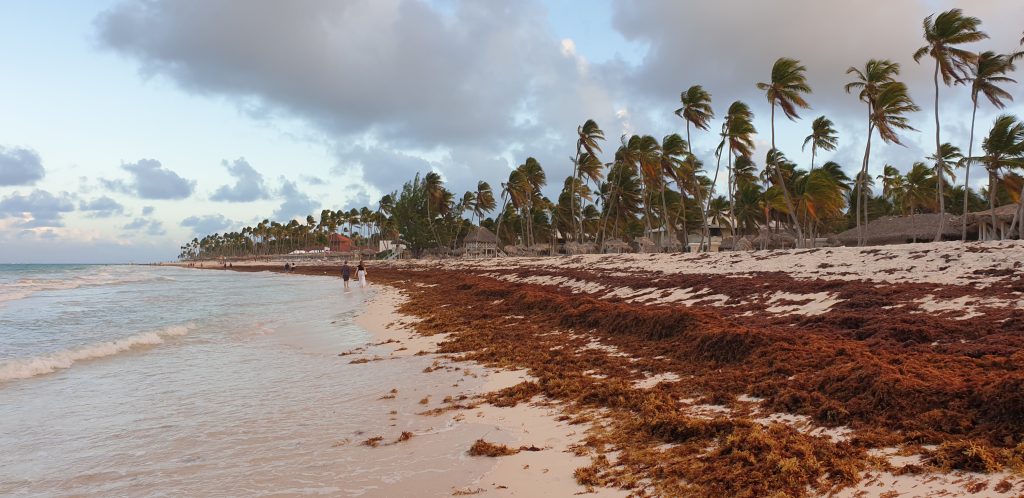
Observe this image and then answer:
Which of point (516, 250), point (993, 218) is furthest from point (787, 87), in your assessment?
point (516, 250)

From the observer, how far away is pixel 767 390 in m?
5.70

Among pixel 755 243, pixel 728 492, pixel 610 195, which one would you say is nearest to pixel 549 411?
pixel 728 492

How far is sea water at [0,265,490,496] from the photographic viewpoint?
4.60 metres

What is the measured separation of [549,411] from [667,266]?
2174 cm

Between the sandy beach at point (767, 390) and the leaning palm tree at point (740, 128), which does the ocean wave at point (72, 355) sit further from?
the leaning palm tree at point (740, 128)

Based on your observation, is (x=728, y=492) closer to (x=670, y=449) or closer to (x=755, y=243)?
(x=670, y=449)

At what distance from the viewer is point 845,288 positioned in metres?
11.7

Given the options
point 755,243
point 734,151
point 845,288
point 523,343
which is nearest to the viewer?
point 523,343

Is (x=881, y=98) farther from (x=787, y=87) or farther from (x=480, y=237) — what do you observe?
(x=480, y=237)

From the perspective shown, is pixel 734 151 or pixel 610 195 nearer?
pixel 734 151

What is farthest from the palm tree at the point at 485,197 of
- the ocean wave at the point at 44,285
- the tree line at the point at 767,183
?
the ocean wave at the point at 44,285

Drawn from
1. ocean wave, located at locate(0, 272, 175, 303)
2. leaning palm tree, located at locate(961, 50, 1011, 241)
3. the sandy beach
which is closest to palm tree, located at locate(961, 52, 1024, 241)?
leaning palm tree, located at locate(961, 50, 1011, 241)

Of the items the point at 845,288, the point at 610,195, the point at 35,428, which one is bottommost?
the point at 35,428

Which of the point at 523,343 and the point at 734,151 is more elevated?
the point at 734,151
